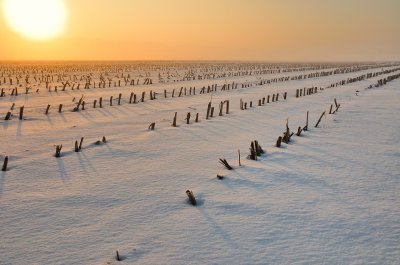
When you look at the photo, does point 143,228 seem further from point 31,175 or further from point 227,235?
point 31,175

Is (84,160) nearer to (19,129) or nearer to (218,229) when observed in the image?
(218,229)

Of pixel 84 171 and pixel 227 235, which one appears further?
pixel 84 171

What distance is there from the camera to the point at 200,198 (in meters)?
5.32

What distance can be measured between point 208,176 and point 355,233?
2763mm

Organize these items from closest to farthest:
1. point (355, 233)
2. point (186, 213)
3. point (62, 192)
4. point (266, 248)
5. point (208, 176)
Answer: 1. point (266, 248)
2. point (355, 233)
3. point (186, 213)
4. point (62, 192)
5. point (208, 176)

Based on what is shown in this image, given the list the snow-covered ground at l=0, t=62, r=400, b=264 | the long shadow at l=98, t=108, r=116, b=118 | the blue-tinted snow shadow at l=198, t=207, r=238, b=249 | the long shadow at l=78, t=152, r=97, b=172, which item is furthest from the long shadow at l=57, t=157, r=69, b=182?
the long shadow at l=98, t=108, r=116, b=118

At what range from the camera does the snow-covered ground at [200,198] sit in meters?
3.87

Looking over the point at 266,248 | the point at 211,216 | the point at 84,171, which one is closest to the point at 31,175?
the point at 84,171

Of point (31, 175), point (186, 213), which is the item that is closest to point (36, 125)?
point (31, 175)

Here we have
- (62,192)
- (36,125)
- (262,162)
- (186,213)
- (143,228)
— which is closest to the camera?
(143,228)

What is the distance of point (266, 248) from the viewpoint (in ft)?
12.6

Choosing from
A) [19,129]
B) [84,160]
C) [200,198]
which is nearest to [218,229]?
[200,198]

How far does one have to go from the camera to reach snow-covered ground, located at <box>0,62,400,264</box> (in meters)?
3.87

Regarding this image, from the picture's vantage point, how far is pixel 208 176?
A: 6.29 m
